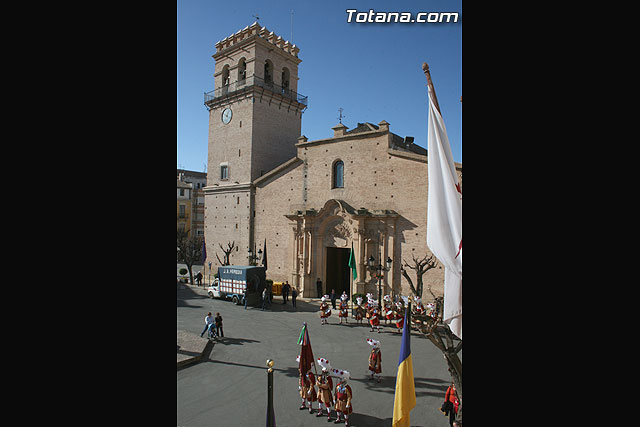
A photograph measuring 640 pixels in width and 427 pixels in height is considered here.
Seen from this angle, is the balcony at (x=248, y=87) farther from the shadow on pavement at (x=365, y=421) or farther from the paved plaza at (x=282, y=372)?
the shadow on pavement at (x=365, y=421)

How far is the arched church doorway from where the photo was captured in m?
22.9

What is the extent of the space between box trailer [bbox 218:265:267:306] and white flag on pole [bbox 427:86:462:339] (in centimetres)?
1765

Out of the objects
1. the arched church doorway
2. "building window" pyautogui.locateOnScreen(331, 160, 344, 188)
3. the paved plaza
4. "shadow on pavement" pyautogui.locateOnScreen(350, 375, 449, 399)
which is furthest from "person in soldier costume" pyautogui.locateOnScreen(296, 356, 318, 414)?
"building window" pyautogui.locateOnScreen(331, 160, 344, 188)

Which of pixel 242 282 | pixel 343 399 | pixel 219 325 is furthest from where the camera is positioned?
pixel 242 282

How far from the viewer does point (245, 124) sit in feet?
83.7

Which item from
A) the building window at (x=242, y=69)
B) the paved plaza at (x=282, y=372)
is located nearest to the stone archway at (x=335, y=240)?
the paved plaza at (x=282, y=372)

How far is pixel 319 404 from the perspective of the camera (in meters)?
8.51

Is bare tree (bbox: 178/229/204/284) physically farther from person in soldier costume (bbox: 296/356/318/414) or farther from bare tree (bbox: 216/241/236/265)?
person in soldier costume (bbox: 296/356/318/414)

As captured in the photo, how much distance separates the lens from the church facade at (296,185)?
19.7 m

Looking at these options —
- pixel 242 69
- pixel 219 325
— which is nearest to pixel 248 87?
pixel 242 69

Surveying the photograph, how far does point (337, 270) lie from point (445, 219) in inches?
781

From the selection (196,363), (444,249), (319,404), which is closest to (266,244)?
(196,363)

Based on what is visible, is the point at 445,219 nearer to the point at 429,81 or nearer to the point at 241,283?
the point at 429,81
